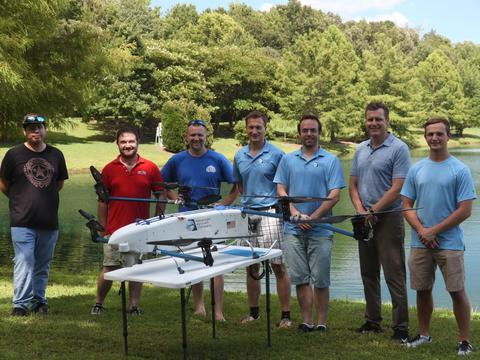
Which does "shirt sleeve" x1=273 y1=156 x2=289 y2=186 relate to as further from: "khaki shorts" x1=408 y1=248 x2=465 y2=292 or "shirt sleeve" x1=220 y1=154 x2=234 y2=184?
"khaki shorts" x1=408 y1=248 x2=465 y2=292

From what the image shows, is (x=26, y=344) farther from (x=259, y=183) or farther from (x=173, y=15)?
(x=173, y=15)

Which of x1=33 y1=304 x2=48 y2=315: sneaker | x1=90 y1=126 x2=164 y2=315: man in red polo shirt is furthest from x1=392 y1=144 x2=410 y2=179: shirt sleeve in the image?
x1=33 y1=304 x2=48 y2=315: sneaker

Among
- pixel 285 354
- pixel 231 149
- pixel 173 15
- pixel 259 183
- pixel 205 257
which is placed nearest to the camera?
pixel 205 257

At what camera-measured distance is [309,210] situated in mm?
6453

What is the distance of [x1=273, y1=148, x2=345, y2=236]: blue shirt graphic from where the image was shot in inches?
252

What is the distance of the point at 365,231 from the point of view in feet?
19.2

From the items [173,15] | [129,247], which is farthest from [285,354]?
[173,15]

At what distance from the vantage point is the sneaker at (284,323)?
6.71 meters

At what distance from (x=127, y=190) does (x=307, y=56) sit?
170ft

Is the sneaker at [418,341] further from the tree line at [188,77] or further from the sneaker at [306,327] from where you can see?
the tree line at [188,77]

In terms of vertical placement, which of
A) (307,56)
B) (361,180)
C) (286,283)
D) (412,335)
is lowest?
(412,335)

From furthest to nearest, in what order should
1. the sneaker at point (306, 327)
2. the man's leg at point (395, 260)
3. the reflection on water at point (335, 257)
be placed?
1. the reflection on water at point (335, 257)
2. the sneaker at point (306, 327)
3. the man's leg at point (395, 260)

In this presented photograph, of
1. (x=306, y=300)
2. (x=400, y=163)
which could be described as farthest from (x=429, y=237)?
(x=306, y=300)


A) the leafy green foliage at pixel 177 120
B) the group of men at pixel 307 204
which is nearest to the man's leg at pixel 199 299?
the group of men at pixel 307 204
